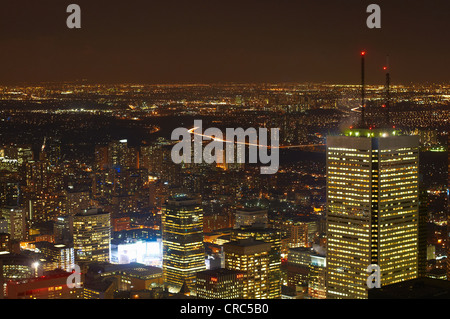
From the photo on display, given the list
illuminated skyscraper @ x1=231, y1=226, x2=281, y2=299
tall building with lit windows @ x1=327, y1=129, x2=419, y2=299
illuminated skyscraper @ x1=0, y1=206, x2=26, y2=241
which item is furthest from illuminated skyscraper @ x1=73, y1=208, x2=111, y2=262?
tall building with lit windows @ x1=327, y1=129, x2=419, y2=299

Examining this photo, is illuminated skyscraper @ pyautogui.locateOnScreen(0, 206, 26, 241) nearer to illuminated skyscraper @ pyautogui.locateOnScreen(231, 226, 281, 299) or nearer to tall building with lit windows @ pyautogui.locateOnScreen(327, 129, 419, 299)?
illuminated skyscraper @ pyautogui.locateOnScreen(231, 226, 281, 299)

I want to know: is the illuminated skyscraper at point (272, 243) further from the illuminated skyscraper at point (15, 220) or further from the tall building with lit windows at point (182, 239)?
the illuminated skyscraper at point (15, 220)

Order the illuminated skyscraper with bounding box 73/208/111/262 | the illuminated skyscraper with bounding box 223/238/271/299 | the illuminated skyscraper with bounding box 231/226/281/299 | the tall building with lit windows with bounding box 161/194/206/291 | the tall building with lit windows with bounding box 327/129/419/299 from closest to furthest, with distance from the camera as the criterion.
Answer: the tall building with lit windows with bounding box 327/129/419/299 → the illuminated skyscraper with bounding box 223/238/271/299 → the illuminated skyscraper with bounding box 231/226/281/299 → the tall building with lit windows with bounding box 161/194/206/291 → the illuminated skyscraper with bounding box 73/208/111/262

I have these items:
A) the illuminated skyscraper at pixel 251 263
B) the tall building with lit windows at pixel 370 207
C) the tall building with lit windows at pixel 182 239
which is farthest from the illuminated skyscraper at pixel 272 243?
the tall building with lit windows at pixel 370 207

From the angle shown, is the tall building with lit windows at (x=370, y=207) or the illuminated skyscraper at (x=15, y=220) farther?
the illuminated skyscraper at (x=15, y=220)

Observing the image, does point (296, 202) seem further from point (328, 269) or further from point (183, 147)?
point (328, 269)

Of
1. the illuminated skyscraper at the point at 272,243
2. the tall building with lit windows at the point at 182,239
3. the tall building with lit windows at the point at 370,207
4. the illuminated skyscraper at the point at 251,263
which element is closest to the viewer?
the tall building with lit windows at the point at 370,207
